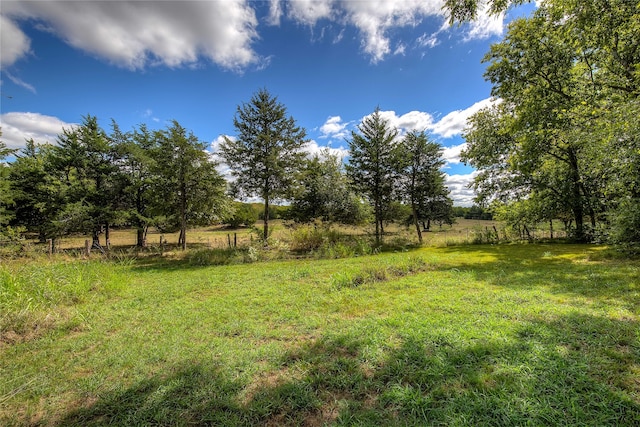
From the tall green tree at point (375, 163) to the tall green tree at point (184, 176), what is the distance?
352 inches

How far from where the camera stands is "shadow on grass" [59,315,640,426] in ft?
6.53

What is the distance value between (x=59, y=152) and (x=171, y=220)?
25.5ft

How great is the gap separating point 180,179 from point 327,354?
45.0 feet

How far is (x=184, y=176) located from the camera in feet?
44.1

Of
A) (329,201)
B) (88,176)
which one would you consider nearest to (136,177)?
(88,176)

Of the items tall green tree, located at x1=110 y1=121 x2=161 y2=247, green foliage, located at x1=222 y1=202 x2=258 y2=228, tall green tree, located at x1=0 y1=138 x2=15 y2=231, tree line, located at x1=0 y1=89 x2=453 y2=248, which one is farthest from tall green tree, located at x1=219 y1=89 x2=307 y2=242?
green foliage, located at x1=222 y1=202 x2=258 y2=228

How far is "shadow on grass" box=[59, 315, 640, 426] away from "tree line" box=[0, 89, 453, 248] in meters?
12.4

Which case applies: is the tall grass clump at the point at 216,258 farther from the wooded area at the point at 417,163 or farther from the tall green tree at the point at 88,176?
the tall green tree at the point at 88,176

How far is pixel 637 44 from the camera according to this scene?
22.7ft

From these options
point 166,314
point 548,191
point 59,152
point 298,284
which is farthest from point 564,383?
point 59,152

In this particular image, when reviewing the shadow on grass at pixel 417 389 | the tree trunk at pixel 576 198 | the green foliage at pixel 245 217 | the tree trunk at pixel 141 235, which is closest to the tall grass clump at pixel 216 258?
the tree trunk at pixel 141 235

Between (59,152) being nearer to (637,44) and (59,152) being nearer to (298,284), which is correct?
(298,284)

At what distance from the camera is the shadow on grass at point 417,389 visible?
199 centimetres

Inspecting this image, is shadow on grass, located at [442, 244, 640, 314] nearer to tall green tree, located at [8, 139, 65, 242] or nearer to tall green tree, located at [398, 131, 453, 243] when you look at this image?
tall green tree, located at [398, 131, 453, 243]
